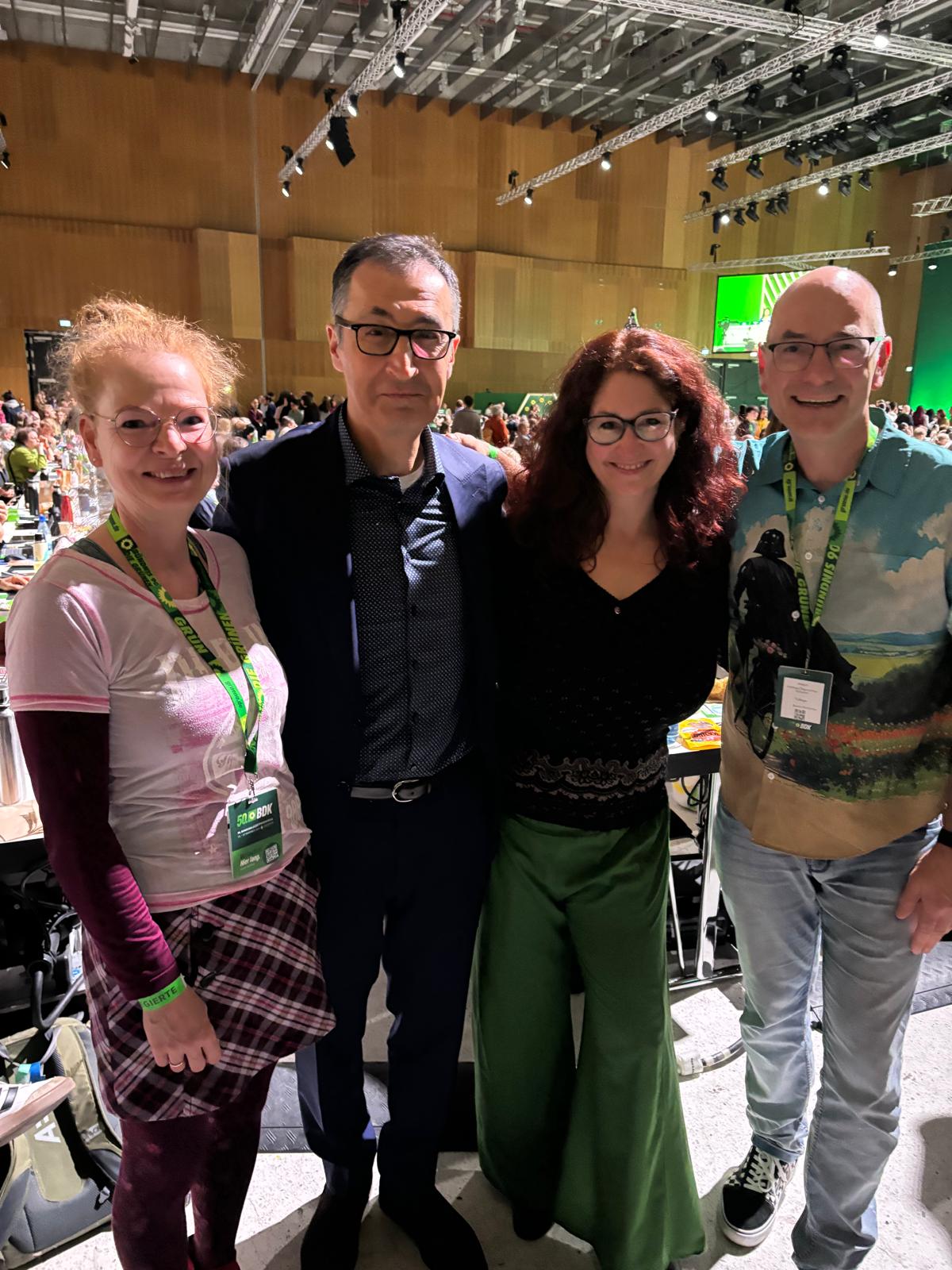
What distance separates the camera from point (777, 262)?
1942 centimetres

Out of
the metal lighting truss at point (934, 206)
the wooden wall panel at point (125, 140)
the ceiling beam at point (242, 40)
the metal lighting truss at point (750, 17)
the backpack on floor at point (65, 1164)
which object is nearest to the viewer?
the backpack on floor at point (65, 1164)

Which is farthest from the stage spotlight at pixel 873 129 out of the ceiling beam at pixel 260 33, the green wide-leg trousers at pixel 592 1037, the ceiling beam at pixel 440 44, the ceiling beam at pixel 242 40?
the green wide-leg trousers at pixel 592 1037

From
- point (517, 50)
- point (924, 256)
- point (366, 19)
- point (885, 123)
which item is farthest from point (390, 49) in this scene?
point (924, 256)

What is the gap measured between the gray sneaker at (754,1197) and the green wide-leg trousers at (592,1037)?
14cm

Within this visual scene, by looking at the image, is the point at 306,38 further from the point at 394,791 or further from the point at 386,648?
the point at 394,791

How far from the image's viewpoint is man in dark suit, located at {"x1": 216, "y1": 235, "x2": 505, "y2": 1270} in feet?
4.71

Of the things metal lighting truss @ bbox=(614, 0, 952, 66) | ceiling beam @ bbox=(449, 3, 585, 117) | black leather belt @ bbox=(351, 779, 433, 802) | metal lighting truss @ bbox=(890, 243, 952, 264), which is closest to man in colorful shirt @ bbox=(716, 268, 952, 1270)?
black leather belt @ bbox=(351, 779, 433, 802)

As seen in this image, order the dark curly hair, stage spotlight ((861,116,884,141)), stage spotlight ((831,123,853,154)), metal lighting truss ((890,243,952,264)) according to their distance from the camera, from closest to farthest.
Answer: the dark curly hair, stage spotlight ((861,116,884,141)), stage spotlight ((831,123,853,154)), metal lighting truss ((890,243,952,264))

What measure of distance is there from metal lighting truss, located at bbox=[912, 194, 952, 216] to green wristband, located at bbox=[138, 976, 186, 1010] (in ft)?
61.5

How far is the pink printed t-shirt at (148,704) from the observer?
1078 millimetres

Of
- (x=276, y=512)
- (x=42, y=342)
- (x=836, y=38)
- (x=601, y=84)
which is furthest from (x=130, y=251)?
(x=276, y=512)

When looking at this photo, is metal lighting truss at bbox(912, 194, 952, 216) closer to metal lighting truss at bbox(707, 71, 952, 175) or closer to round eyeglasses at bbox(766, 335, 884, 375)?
metal lighting truss at bbox(707, 71, 952, 175)

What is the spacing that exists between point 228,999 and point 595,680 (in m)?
0.79

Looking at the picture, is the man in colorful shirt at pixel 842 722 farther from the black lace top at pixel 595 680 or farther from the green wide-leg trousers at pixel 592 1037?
the green wide-leg trousers at pixel 592 1037
